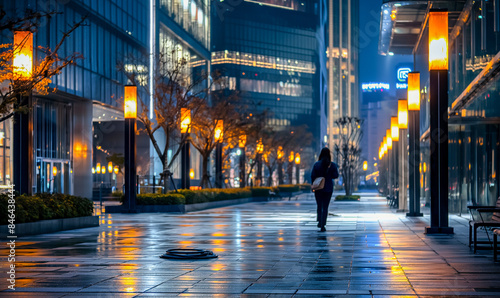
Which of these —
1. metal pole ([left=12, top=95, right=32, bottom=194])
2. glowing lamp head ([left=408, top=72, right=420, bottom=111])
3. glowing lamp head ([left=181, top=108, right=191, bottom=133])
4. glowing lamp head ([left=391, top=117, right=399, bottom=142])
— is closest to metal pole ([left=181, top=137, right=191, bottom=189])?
glowing lamp head ([left=181, top=108, right=191, bottom=133])

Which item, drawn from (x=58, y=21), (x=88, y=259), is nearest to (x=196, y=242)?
(x=88, y=259)

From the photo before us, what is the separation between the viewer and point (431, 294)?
827 cm

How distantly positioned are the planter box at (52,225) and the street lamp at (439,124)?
8.97 metres

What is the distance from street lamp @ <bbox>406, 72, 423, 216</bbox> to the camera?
88.4ft

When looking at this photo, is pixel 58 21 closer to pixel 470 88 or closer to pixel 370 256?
pixel 470 88

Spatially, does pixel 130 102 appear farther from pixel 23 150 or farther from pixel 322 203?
pixel 322 203

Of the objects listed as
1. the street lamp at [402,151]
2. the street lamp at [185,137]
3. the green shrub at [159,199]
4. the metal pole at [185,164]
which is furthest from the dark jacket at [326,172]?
the metal pole at [185,164]

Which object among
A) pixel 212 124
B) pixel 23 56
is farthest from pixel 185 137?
pixel 23 56

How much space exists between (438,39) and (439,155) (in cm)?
278

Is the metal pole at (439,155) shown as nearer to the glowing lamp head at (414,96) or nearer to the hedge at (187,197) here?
the glowing lamp head at (414,96)

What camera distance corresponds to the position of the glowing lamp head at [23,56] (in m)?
19.7

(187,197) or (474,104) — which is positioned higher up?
(474,104)

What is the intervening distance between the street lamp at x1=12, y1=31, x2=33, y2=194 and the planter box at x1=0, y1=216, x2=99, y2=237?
1344mm

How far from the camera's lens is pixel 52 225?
1950cm
